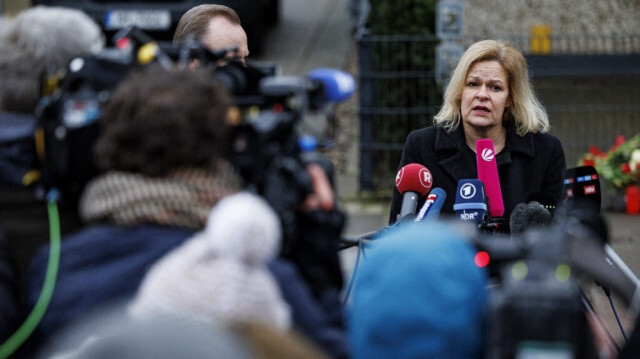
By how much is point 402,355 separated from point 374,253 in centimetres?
23

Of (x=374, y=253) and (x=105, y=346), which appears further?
(x=374, y=253)

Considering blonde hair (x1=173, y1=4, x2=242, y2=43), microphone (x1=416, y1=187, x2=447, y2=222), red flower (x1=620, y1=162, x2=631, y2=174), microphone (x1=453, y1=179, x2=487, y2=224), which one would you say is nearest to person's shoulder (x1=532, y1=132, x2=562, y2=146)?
microphone (x1=453, y1=179, x2=487, y2=224)

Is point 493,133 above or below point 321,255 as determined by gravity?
below

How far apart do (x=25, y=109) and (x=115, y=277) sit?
0.66 metres

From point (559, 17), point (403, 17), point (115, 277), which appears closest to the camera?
point (115, 277)

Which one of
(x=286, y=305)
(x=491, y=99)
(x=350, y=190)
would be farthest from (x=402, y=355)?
(x=350, y=190)

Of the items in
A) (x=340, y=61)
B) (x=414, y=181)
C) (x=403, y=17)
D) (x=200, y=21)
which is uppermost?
(x=200, y=21)

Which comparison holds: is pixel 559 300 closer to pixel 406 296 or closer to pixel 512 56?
pixel 406 296

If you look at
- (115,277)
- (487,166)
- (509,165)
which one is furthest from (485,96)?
(115,277)

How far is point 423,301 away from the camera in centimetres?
221

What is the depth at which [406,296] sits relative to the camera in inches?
87.3

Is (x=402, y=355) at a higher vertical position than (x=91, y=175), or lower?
lower

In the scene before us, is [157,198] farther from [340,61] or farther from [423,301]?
[340,61]

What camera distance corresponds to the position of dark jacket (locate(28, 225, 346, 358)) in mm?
2420
